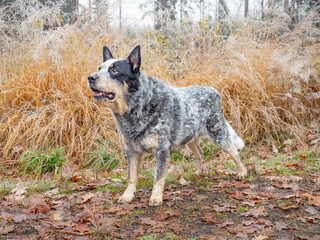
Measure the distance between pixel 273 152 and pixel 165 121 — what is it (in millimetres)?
3149

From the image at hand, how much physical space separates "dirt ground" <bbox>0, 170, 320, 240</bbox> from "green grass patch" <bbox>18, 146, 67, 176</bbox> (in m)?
1.01

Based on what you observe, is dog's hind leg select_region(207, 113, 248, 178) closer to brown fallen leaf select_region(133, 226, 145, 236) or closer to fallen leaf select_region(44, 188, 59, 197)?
brown fallen leaf select_region(133, 226, 145, 236)

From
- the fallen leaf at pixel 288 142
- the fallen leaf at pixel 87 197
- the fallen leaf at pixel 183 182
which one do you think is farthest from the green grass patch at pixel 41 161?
the fallen leaf at pixel 288 142

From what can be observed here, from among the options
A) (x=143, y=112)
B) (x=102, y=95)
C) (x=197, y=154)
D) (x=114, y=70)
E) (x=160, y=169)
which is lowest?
(x=197, y=154)

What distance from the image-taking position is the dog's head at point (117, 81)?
118 inches

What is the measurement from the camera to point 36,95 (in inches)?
213

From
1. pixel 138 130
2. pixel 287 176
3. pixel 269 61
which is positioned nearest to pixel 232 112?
pixel 269 61

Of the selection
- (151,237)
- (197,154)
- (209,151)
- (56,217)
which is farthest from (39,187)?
(209,151)

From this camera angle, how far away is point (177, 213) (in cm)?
298

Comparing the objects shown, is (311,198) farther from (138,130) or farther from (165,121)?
(138,130)

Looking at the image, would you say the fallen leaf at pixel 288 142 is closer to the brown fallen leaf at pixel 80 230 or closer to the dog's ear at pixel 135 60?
the dog's ear at pixel 135 60

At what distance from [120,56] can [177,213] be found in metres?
3.84

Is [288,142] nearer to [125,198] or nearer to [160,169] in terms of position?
[160,169]

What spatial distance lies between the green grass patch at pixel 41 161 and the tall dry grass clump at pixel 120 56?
275 mm
